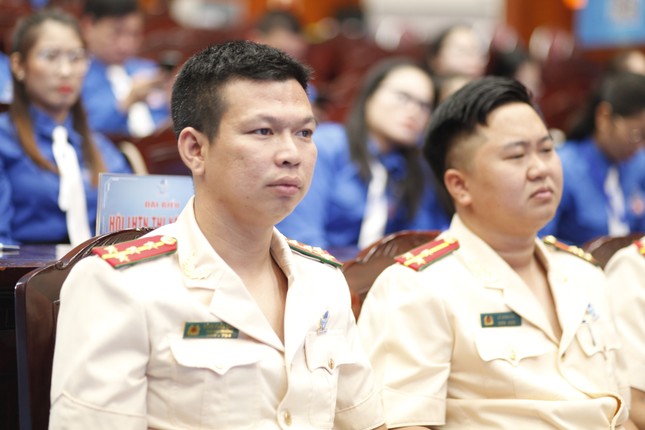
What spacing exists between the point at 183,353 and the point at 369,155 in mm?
1892

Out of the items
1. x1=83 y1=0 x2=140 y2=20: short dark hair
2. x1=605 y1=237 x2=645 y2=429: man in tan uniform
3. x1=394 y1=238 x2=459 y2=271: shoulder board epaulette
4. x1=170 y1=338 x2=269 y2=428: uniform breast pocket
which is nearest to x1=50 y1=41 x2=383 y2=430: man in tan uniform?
x1=170 y1=338 x2=269 y2=428: uniform breast pocket

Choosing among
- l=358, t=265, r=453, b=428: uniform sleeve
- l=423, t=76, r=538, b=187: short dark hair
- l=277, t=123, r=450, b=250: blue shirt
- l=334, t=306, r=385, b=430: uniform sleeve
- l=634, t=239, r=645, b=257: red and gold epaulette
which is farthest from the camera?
l=277, t=123, r=450, b=250: blue shirt

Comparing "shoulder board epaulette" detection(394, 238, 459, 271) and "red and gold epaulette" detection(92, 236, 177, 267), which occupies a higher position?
"red and gold epaulette" detection(92, 236, 177, 267)

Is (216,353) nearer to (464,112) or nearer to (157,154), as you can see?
(464,112)

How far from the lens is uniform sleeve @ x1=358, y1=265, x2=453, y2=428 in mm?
1622

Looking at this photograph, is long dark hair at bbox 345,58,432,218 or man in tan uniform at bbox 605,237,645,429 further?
long dark hair at bbox 345,58,432,218

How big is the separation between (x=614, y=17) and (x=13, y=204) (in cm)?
608

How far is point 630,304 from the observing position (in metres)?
2.01

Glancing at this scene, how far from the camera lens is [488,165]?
1.80m

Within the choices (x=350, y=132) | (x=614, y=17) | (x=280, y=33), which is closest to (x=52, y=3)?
(x=280, y=33)

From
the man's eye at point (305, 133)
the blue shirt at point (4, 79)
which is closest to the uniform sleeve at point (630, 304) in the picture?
the man's eye at point (305, 133)

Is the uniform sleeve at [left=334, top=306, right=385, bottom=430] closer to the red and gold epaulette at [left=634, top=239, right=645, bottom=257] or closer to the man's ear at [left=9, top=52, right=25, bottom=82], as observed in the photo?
the red and gold epaulette at [left=634, top=239, right=645, bottom=257]

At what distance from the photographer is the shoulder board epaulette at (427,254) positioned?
5.70 feet

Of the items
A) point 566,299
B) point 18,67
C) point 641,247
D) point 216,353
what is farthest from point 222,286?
A: point 18,67
